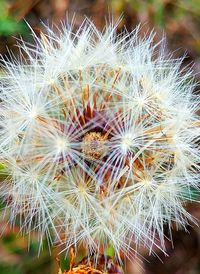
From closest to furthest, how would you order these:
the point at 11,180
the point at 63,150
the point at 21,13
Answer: the point at 63,150
the point at 11,180
the point at 21,13

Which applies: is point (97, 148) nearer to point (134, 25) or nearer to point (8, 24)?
point (8, 24)

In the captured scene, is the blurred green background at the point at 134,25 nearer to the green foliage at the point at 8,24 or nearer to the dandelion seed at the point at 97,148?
the green foliage at the point at 8,24

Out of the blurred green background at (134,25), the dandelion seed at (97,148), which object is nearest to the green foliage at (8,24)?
the blurred green background at (134,25)

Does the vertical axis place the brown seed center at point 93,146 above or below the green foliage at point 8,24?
below

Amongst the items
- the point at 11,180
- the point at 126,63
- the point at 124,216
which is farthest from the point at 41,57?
the point at 124,216

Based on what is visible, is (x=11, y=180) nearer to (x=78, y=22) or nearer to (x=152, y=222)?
(x=152, y=222)

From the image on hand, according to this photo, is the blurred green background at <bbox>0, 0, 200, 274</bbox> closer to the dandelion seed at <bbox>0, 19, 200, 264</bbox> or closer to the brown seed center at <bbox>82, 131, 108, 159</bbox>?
the dandelion seed at <bbox>0, 19, 200, 264</bbox>

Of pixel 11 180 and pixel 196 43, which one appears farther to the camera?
pixel 196 43

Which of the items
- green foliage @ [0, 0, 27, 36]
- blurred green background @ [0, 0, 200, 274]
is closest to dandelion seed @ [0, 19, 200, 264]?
green foliage @ [0, 0, 27, 36]
